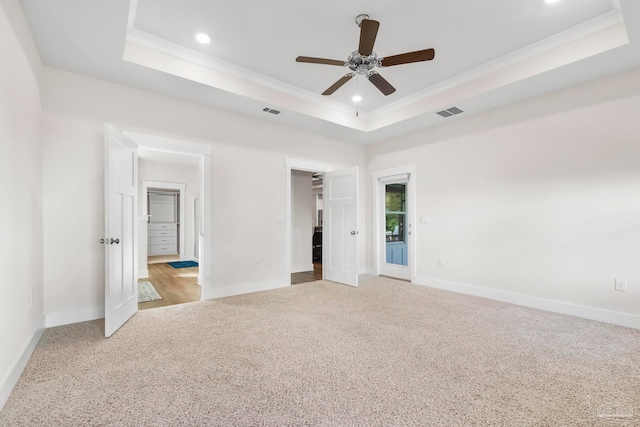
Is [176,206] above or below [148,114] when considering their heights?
below

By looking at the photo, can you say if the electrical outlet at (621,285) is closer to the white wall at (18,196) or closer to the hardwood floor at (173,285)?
the hardwood floor at (173,285)

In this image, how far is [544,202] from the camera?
3.65 metres

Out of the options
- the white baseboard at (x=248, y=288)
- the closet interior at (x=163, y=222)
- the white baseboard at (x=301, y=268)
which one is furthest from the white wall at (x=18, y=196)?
the closet interior at (x=163, y=222)

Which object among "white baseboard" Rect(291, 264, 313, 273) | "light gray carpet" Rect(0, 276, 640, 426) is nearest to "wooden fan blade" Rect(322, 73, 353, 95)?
"light gray carpet" Rect(0, 276, 640, 426)

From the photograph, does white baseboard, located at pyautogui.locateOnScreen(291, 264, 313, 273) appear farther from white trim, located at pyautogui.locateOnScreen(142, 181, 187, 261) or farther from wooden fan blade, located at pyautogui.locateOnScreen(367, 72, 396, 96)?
wooden fan blade, located at pyautogui.locateOnScreen(367, 72, 396, 96)

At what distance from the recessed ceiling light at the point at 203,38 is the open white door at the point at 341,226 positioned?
274 centimetres

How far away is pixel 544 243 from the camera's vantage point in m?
3.65

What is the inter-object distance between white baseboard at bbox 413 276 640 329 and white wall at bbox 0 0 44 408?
486 cm

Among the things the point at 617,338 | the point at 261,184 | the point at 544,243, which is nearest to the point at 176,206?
the point at 261,184

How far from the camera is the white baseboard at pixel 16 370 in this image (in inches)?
68.5

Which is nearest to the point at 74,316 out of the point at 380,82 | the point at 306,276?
the point at 306,276

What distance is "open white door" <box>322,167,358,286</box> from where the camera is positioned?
16.0ft

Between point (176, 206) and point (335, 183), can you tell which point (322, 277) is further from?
point (176, 206)

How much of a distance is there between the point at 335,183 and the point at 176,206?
753 centimetres
